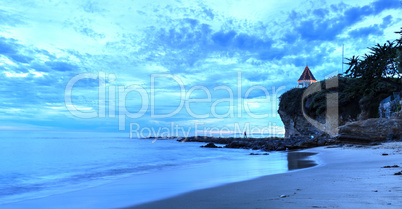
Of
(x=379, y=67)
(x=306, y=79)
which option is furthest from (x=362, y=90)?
(x=306, y=79)

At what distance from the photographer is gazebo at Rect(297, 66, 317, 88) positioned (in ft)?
212

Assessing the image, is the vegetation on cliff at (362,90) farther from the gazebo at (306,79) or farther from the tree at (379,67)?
the gazebo at (306,79)

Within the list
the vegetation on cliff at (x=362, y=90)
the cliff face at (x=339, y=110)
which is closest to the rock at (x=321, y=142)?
the cliff face at (x=339, y=110)

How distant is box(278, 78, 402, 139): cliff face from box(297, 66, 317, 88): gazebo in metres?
17.0

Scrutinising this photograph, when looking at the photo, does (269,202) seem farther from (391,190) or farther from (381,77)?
(381,77)

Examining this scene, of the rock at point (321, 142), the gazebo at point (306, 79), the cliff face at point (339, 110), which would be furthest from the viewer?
the gazebo at point (306, 79)

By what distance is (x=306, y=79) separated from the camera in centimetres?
6512

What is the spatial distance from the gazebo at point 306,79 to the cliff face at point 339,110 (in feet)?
Result: 55.7

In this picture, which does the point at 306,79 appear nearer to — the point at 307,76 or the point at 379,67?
the point at 307,76

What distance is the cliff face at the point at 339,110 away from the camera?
1697 centimetres

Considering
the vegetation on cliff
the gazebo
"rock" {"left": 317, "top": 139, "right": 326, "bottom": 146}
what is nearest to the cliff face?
the vegetation on cliff

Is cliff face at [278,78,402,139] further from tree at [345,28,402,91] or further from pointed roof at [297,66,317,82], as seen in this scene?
pointed roof at [297,66,317,82]

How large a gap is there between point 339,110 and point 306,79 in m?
28.8

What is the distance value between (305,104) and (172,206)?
45.4m
